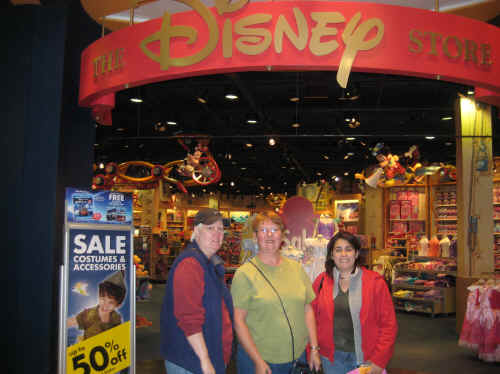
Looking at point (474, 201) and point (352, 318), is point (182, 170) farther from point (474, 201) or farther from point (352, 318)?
point (352, 318)

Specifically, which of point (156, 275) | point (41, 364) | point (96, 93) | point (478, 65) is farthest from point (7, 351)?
point (156, 275)

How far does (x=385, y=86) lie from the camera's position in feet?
33.1

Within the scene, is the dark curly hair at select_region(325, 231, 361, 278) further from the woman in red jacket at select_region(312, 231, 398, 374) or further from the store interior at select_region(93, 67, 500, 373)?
the store interior at select_region(93, 67, 500, 373)

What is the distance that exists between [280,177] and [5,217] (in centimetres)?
1778

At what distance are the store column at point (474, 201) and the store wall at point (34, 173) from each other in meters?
5.90

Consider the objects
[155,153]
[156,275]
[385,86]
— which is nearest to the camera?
[385,86]

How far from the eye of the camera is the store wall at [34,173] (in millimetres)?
4094

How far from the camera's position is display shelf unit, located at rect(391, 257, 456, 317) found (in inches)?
371

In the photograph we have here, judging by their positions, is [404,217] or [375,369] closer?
[375,369]

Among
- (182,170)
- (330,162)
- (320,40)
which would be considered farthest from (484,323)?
(330,162)

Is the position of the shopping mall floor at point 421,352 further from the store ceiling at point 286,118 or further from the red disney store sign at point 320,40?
the red disney store sign at point 320,40

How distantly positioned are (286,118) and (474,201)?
6227 millimetres

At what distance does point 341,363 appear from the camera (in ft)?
8.87

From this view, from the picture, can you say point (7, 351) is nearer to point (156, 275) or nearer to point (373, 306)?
point (373, 306)
